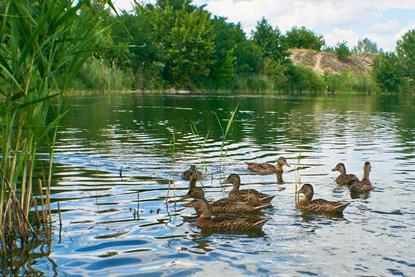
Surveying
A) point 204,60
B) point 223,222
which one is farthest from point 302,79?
point 223,222

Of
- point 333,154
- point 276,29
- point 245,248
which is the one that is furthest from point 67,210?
point 276,29

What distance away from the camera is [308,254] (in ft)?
27.9

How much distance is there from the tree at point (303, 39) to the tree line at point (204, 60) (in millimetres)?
24054

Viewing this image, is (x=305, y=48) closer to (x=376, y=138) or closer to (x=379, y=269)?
(x=376, y=138)

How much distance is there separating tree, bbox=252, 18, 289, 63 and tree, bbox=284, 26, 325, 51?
88.8 ft

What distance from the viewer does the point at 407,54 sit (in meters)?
124

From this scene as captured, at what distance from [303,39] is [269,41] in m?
32.4

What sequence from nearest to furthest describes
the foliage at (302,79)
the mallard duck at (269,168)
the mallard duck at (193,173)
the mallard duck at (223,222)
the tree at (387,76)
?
the mallard duck at (223,222), the mallard duck at (193,173), the mallard duck at (269,168), the foliage at (302,79), the tree at (387,76)

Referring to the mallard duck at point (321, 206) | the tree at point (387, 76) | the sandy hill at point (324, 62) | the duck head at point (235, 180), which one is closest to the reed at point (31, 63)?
the mallard duck at point (321, 206)

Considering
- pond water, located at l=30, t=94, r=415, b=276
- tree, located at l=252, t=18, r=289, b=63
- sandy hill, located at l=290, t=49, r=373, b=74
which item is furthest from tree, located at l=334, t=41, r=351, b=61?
pond water, located at l=30, t=94, r=415, b=276

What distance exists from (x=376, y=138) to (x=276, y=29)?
81.5 m

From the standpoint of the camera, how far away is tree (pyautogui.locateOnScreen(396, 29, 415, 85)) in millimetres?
121688

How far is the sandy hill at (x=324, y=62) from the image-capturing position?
12651 cm

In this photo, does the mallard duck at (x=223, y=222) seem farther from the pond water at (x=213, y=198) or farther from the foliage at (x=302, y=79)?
the foliage at (x=302, y=79)
